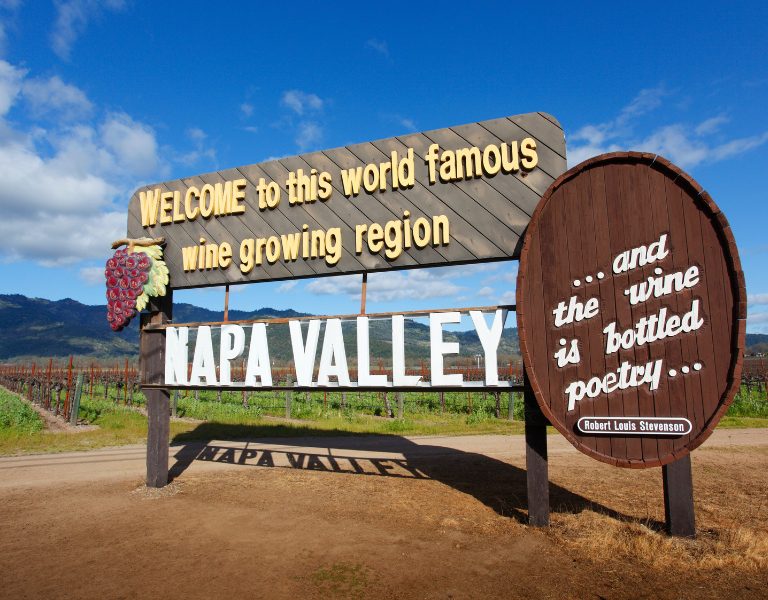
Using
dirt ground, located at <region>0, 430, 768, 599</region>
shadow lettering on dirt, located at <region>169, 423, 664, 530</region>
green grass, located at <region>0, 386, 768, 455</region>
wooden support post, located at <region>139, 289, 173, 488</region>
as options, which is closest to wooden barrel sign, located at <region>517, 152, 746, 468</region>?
dirt ground, located at <region>0, 430, 768, 599</region>

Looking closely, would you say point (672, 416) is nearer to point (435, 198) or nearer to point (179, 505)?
point (435, 198)

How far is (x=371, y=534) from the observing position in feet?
23.4

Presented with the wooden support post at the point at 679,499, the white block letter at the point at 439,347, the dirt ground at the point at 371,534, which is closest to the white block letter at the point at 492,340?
the white block letter at the point at 439,347

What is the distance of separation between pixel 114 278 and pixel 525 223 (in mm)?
8480

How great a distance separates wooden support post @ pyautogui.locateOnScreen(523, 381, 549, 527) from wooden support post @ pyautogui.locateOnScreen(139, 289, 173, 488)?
7.08 meters

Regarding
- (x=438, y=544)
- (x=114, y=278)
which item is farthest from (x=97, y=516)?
(x=438, y=544)

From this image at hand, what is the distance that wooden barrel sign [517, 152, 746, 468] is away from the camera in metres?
6.08

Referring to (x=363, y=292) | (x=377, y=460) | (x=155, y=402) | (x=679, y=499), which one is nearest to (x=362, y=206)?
(x=363, y=292)

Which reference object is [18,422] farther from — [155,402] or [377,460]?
[377,460]

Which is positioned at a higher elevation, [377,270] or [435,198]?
[435,198]

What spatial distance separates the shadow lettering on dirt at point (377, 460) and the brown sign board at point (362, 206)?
4.69 meters

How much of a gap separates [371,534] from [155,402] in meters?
5.67

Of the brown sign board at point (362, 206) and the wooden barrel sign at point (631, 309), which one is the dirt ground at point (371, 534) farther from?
the brown sign board at point (362, 206)

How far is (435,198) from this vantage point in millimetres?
8617
